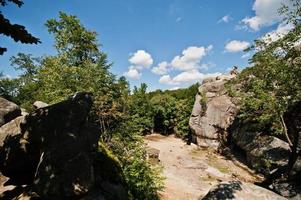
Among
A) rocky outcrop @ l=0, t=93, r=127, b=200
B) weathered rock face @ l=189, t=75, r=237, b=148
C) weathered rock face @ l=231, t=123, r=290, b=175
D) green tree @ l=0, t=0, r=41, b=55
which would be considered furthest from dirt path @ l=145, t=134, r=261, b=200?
green tree @ l=0, t=0, r=41, b=55

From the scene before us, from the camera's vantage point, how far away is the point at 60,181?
7.57 meters

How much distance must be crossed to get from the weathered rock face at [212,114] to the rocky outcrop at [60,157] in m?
19.9

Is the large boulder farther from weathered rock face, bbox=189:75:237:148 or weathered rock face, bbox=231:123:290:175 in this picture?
weathered rock face, bbox=189:75:237:148

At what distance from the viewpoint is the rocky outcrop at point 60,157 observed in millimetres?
7660

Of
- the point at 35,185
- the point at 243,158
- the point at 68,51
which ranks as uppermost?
the point at 68,51

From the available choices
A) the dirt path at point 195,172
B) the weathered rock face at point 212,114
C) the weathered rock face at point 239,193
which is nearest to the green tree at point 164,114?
the weathered rock face at point 212,114

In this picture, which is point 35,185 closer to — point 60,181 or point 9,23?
point 60,181

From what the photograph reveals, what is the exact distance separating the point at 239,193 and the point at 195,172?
8260 millimetres

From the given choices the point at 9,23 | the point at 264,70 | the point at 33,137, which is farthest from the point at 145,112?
the point at 9,23

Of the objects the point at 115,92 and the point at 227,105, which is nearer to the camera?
the point at 115,92

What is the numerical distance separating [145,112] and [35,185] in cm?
3395

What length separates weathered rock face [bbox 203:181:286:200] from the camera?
11.7 metres

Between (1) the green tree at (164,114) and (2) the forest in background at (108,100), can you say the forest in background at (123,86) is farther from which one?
(1) the green tree at (164,114)

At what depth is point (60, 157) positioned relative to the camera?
7.88 m
